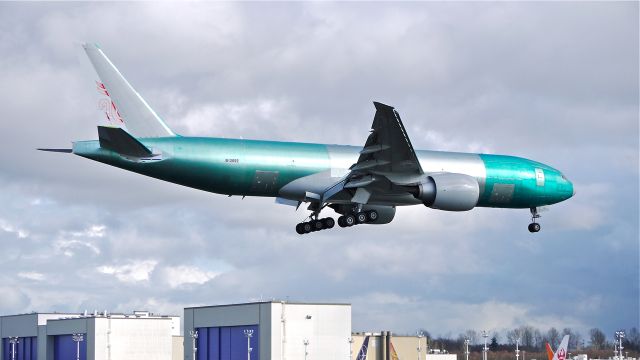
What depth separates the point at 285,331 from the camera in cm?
11425

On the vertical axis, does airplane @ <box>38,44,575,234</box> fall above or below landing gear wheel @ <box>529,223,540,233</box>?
above

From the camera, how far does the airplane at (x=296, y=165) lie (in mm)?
60281

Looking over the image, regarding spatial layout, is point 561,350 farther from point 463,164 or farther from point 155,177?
point 155,177

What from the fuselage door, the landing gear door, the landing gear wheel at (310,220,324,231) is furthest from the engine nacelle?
the landing gear door

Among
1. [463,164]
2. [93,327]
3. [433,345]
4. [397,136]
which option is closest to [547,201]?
[463,164]

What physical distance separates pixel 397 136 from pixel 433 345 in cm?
13584

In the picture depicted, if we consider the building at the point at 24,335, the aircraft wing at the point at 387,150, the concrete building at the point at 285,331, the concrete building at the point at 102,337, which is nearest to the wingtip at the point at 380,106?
the aircraft wing at the point at 387,150

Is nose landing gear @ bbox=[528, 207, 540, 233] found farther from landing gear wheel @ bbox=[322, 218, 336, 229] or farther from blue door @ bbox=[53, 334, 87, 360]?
blue door @ bbox=[53, 334, 87, 360]

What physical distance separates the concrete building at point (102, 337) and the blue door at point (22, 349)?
0.13 m

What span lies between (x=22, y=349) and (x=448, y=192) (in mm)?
101460

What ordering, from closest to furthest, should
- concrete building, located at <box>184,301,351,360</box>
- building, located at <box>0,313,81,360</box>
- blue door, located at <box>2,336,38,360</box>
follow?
1. concrete building, located at <box>184,301,351,360</box>
2. building, located at <box>0,313,81,360</box>
3. blue door, located at <box>2,336,38,360</box>

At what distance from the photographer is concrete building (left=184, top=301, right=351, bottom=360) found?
113875mm

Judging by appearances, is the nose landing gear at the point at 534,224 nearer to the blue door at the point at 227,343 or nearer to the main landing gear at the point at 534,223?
the main landing gear at the point at 534,223

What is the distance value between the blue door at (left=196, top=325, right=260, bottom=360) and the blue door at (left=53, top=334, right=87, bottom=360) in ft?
59.3
